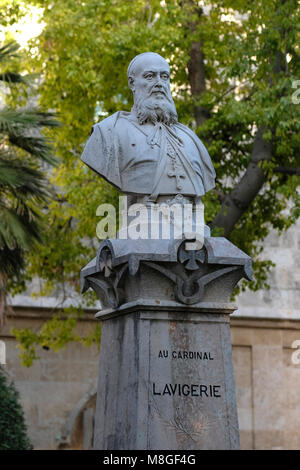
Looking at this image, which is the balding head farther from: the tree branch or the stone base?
the tree branch

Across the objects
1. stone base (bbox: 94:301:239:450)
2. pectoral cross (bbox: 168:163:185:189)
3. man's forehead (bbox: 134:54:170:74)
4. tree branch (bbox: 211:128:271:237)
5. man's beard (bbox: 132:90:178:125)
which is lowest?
stone base (bbox: 94:301:239:450)

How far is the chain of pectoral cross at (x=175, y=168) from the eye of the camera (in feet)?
25.7

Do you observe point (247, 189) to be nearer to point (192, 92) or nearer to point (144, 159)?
point (192, 92)

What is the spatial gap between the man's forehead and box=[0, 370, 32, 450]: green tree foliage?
820 centimetres

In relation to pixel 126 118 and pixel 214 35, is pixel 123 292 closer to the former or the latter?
pixel 126 118

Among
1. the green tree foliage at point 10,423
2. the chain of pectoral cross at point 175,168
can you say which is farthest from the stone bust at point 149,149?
the green tree foliage at point 10,423

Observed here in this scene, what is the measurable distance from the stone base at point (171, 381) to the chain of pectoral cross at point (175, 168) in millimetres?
1183

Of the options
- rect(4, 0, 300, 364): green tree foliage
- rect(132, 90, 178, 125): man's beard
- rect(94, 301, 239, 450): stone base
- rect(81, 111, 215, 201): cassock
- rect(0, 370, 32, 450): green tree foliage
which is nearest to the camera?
rect(94, 301, 239, 450): stone base

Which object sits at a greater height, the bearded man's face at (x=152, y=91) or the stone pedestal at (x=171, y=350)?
the bearded man's face at (x=152, y=91)

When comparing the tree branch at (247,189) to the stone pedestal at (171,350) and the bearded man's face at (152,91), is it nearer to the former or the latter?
the bearded man's face at (152,91)

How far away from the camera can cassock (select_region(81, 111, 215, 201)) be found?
7.81 m

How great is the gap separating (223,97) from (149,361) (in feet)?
32.8

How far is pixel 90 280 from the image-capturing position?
26.0 feet

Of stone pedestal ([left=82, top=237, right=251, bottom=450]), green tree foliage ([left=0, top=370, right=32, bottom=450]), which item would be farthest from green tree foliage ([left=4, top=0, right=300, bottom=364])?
stone pedestal ([left=82, top=237, right=251, bottom=450])
